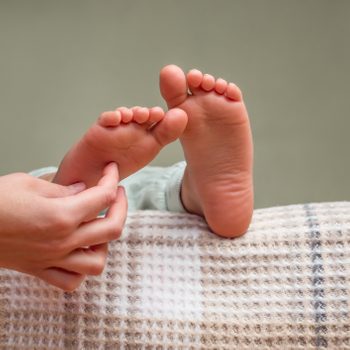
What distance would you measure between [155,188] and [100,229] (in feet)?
1.02

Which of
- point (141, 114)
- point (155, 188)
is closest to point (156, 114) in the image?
point (141, 114)

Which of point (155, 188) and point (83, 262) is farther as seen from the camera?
point (155, 188)

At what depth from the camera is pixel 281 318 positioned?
59 cm

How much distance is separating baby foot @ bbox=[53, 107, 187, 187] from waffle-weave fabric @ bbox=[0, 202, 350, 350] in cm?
10

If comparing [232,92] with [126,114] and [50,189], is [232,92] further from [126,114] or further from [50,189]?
[50,189]

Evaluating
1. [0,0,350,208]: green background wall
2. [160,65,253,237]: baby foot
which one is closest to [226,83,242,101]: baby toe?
[160,65,253,237]: baby foot

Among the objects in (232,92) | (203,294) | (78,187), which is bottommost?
(203,294)

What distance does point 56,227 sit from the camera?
0.49m

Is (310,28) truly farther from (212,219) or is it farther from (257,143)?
(212,219)

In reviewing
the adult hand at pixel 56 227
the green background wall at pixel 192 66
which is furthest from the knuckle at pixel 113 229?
the green background wall at pixel 192 66

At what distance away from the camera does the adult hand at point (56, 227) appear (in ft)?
1.60

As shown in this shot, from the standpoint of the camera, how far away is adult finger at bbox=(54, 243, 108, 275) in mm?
531

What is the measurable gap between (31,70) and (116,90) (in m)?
0.18

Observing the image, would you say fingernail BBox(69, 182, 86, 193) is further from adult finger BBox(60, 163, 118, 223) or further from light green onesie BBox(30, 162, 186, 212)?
light green onesie BBox(30, 162, 186, 212)
